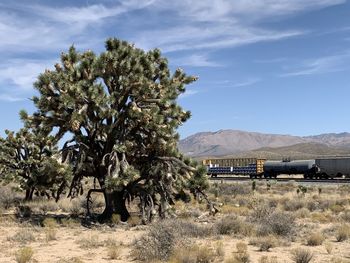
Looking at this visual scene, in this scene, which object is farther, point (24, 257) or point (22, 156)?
point (22, 156)

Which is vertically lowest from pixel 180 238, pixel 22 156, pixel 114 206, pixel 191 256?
pixel 191 256

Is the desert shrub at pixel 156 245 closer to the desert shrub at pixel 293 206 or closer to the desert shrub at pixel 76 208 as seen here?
the desert shrub at pixel 76 208

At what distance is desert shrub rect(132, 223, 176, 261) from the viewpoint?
40.9 feet

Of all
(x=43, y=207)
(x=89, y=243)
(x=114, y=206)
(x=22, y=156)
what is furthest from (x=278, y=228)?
(x=22, y=156)

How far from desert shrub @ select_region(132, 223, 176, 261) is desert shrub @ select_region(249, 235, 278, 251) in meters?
2.71

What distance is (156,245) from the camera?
12.8 m

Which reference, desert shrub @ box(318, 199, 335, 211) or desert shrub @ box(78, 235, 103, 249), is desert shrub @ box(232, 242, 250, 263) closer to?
desert shrub @ box(78, 235, 103, 249)

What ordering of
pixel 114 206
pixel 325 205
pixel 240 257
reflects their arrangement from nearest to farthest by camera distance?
pixel 240 257 → pixel 114 206 → pixel 325 205

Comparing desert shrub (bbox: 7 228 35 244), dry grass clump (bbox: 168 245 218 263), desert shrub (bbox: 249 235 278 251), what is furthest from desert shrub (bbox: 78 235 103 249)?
desert shrub (bbox: 249 235 278 251)

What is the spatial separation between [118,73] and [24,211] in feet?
26.5

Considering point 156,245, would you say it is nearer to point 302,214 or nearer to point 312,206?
point 302,214

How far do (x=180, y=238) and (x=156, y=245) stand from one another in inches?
35.2

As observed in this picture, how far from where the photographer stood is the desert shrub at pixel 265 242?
14.2 metres

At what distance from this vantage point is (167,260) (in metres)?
12.1
